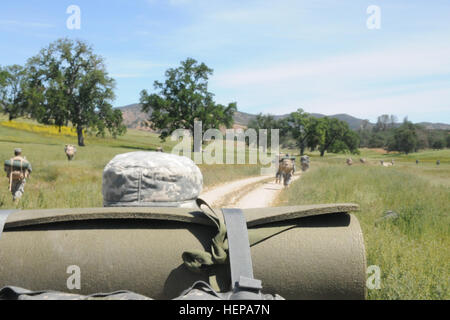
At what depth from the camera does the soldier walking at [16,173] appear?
36.4ft

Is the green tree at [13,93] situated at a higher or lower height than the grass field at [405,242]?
higher

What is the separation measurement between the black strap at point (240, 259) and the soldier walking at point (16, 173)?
11057 mm

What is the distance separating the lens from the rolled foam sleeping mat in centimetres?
200

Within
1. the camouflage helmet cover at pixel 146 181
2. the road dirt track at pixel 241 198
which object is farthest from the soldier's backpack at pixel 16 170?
the camouflage helmet cover at pixel 146 181

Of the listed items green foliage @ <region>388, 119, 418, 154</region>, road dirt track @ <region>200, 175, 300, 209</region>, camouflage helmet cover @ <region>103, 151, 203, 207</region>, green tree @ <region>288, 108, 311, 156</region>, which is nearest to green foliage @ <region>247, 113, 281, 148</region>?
green tree @ <region>288, 108, 311, 156</region>

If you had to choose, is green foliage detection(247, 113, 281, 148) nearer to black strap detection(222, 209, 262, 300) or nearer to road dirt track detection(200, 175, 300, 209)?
road dirt track detection(200, 175, 300, 209)

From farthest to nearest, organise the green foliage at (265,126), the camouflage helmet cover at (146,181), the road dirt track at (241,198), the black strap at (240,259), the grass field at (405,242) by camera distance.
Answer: the green foliage at (265,126) < the road dirt track at (241,198) < the grass field at (405,242) < the camouflage helmet cover at (146,181) < the black strap at (240,259)

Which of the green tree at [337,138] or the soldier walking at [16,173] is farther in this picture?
the green tree at [337,138]

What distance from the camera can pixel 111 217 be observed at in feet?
6.75

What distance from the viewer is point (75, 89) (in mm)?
52562

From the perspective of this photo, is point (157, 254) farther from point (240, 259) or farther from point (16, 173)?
point (16, 173)

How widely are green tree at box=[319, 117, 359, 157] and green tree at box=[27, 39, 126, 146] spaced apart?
54104mm

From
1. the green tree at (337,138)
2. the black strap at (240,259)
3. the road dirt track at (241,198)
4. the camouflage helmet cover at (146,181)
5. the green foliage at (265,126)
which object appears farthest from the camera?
the green foliage at (265,126)

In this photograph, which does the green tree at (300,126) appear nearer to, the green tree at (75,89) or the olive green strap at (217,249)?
the green tree at (75,89)
